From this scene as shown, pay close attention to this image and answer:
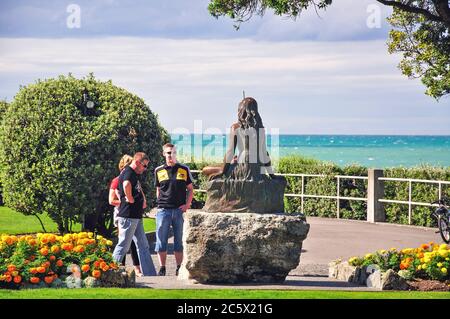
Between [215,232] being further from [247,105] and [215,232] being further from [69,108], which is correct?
[69,108]

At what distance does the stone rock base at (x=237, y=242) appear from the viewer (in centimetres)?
1297

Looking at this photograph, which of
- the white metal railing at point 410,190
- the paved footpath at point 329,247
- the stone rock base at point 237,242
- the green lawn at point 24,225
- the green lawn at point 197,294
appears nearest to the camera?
the green lawn at point 197,294

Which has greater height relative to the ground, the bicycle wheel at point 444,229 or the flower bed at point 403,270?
the flower bed at point 403,270


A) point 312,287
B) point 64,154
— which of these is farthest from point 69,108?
point 312,287

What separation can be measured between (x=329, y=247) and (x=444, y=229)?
9.65ft

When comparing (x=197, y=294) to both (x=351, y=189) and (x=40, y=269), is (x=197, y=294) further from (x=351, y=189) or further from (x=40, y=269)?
(x=351, y=189)

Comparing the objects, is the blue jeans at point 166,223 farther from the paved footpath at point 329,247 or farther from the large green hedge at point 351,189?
the large green hedge at point 351,189

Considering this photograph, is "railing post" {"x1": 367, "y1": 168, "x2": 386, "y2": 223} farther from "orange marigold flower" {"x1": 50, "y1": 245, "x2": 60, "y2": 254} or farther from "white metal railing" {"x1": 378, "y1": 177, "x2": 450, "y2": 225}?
"orange marigold flower" {"x1": 50, "y1": 245, "x2": 60, "y2": 254}

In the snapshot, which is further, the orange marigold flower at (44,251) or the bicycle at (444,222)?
the bicycle at (444,222)

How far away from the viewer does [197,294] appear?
1117 centimetres

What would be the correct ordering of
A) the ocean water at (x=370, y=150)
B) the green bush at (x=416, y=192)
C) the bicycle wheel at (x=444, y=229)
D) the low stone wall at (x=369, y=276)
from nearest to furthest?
the low stone wall at (x=369, y=276)
the bicycle wheel at (x=444, y=229)
the green bush at (x=416, y=192)
the ocean water at (x=370, y=150)

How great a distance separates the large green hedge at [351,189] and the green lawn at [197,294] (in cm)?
1252

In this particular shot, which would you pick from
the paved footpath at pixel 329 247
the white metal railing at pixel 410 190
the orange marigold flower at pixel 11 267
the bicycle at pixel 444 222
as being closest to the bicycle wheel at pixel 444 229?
the bicycle at pixel 444 222
